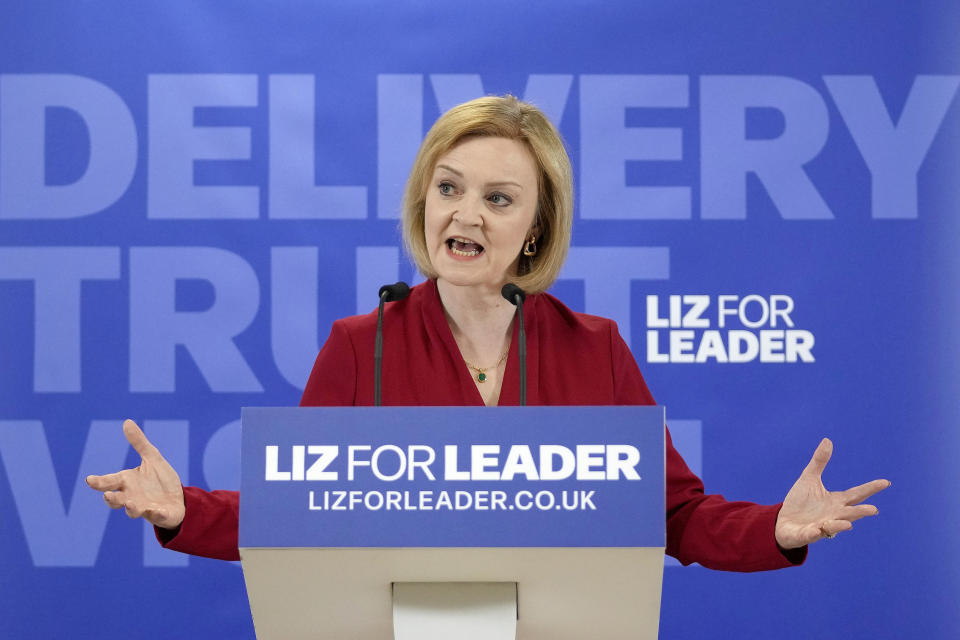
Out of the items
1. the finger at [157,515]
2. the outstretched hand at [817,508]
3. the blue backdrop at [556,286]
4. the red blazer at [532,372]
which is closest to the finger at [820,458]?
the outstretched hand at [817,508]

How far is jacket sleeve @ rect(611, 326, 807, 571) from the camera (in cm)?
142

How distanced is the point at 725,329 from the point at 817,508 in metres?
1.55

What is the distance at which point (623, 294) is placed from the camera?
113 inches

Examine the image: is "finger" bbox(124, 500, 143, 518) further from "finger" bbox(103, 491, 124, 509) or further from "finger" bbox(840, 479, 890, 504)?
"finger" bbox(840, 479, 890, 504)

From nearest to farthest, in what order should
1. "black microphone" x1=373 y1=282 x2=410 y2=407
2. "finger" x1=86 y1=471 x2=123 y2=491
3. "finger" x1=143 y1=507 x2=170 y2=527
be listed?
"finger" x1=86 y1=471 x2=123 y2=491, "finger" x1=143 y1=507 x2=170 y2=527, "black microphone" x1=373 y1=282 x2=410 y2=407

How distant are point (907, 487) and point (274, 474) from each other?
2.27m

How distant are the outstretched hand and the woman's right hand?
82 cm

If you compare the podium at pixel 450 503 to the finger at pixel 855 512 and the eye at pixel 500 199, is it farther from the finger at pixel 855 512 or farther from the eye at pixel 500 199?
the eye at pixel 500 199

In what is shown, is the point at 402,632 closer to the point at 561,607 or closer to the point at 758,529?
the point at 561,607

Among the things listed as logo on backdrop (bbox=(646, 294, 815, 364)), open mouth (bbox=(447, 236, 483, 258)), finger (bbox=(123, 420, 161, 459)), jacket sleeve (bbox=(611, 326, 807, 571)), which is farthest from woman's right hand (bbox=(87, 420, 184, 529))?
logo on backdrop (bbox=(646, 294, 815, 364))

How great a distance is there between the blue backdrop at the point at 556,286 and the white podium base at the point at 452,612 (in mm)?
1752

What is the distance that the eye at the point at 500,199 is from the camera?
1800 millimetres

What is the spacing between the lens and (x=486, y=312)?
1831mm

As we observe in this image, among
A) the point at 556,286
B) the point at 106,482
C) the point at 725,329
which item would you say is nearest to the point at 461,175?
the point at 106,482
